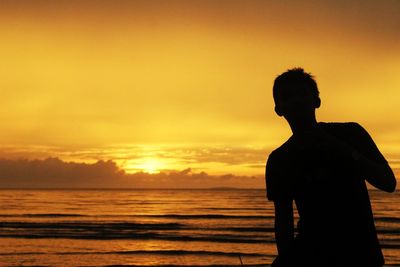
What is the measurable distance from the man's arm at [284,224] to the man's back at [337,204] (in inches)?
7.7

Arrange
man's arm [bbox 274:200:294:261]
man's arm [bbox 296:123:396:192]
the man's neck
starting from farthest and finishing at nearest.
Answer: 1. man's arm [bbox 274:200:294:261]
2. the man's neck
3. man's arm [bbox 296:123:396:192]

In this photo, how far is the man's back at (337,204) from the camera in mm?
2672

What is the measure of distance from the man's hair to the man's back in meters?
0.20

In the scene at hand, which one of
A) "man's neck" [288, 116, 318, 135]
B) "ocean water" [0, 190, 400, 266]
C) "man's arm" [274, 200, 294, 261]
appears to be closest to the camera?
"man's neck" [288, 116, 318, 135]

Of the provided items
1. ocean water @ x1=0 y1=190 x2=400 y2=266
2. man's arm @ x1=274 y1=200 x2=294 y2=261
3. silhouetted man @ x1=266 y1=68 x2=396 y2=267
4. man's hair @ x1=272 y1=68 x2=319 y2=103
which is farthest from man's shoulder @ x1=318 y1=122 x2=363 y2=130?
ocean water @ x1=0 y1=190 x2=400 y2=266

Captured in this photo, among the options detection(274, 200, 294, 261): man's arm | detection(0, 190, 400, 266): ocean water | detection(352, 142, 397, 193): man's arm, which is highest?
detection(352, 142, 397, 193): man's arm

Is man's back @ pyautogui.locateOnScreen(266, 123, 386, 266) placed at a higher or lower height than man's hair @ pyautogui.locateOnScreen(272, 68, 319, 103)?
lower

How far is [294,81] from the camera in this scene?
2.76 m

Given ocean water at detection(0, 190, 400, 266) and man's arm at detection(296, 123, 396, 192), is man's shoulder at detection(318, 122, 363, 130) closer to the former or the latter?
man's arm at detection(296, 123, 396, 192)

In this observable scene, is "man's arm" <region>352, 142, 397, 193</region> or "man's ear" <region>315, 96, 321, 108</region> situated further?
"man's ear" <region>315, 96, 321, 108</region>

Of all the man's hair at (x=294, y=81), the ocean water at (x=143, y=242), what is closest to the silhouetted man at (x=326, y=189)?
the man's hair at (x=294, y=81)

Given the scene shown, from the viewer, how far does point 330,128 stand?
273 centimetres

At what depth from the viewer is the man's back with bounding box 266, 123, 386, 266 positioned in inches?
105

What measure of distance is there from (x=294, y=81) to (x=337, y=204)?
0.63 metres
